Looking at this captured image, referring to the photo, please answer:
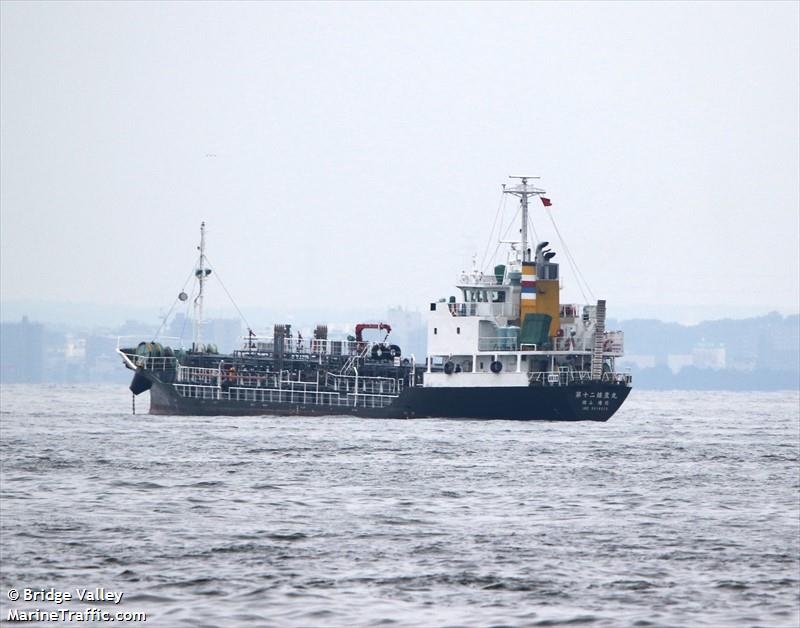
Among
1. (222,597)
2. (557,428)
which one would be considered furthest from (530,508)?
(557,428)

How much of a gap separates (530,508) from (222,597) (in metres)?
14.4

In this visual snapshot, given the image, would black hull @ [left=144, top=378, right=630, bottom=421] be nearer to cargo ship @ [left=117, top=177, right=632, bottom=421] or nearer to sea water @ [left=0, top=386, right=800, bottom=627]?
cargo ship @ [left=117, top=177, right=632, bottom=421]

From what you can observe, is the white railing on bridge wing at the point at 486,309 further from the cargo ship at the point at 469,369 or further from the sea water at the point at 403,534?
the sea water at the point at 403,534

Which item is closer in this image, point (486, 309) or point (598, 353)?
point (598, 353)

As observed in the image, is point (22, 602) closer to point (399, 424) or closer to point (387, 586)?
point (387, 586)

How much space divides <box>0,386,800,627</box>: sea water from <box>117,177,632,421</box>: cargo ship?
16634mm

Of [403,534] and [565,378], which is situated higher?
[565,378]

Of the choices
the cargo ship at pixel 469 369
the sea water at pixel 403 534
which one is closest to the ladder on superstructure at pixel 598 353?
the cargo ship at pixel 469 369

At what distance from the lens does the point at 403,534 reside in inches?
1277

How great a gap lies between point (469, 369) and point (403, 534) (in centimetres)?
4757

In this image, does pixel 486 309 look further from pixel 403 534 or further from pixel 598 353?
pixel 403 534

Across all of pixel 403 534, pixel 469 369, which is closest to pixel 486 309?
pixel 469 369

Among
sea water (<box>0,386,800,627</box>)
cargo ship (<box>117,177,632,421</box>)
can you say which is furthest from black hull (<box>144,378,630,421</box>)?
sea water (<box>0,386,800,627</box>)

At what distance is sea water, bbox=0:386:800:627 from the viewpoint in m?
24.5
